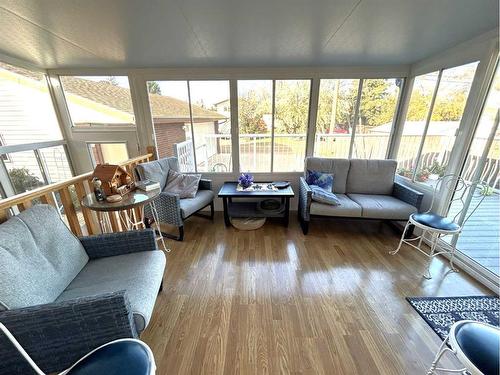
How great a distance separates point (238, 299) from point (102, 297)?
1.03 m

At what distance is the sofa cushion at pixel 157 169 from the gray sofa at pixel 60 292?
117 centimetres

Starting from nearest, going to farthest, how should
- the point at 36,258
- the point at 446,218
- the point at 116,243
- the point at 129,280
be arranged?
the point at 36,258 < the point at 129,280 < the point at 116,243 < the point at 446,218

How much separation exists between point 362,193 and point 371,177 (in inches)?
10.0

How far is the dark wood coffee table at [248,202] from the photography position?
269 centimetres

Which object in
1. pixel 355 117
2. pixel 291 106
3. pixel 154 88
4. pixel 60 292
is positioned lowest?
pixel 60 292

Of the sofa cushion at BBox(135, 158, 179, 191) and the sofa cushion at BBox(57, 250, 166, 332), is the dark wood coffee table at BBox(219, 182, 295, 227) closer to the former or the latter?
the sofa cushion at BBox(135, 158, 179, 191)

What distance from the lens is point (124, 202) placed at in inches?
61.6

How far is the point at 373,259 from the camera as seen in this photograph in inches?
84.4

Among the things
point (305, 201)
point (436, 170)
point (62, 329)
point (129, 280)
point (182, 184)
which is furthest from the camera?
point (182, 184)

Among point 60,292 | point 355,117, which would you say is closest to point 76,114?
point 60,292

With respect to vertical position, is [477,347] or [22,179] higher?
[22,179]

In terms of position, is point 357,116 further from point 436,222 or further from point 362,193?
point 436,222

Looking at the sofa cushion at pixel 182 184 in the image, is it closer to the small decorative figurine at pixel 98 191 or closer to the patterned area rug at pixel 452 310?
the small decorative figurine at pixel 98 191

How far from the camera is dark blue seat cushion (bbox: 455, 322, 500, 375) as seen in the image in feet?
2.51
